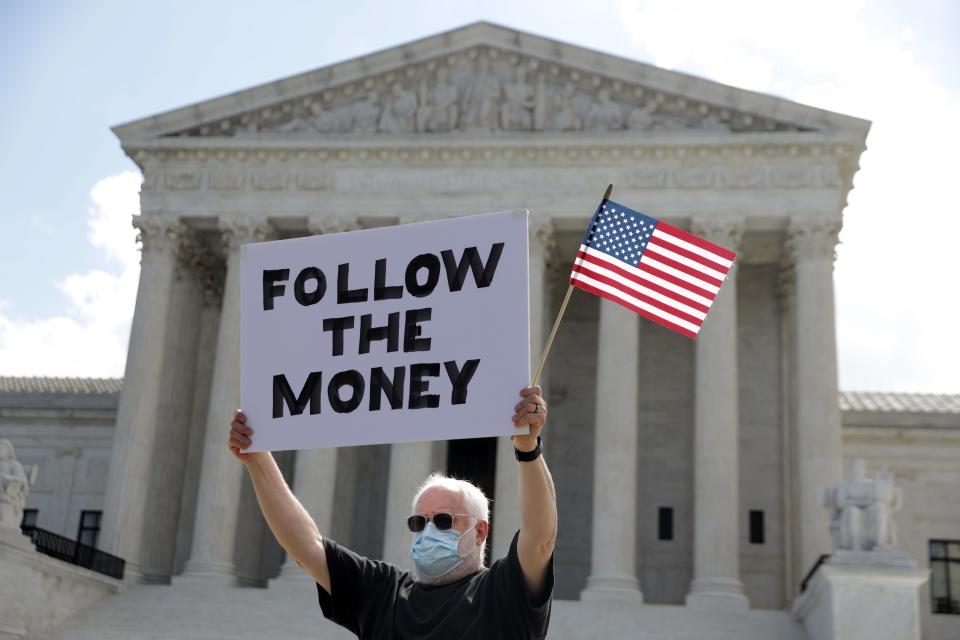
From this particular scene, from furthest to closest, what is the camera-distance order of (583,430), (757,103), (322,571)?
(583,430), (757,103), (322,571)

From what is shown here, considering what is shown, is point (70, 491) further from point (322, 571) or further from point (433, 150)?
point (322, 571)

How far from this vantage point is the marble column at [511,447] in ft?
127

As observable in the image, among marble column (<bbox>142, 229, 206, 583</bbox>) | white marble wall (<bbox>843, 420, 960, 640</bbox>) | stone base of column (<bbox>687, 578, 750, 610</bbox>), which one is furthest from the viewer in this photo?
white marble wall (<bbox>843, 420, 960, 640</bbox>)

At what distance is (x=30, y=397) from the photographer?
53438mm

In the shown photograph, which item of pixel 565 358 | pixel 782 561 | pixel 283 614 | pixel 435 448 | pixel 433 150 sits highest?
pixel 433 150

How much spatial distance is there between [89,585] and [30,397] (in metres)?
19.1

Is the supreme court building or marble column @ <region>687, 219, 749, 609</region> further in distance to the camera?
the supreme court building

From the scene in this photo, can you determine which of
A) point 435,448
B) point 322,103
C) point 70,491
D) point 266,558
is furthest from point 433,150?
point 70,491

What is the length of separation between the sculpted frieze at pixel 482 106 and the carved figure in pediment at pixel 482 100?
0.03 meters

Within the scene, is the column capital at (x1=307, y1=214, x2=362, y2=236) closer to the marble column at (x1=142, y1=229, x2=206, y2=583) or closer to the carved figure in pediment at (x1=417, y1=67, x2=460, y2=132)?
the carved figure in pediment at (x1=417, y1=67, x2=460, y2=132)

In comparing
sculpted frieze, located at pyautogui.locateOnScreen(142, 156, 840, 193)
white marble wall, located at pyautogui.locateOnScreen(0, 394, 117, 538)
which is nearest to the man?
sculpted frieze, located at pyautogui.locateOnScreen(142, 156, 840, 193)

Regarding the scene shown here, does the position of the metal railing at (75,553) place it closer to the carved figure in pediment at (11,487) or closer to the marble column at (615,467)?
the carved figure in pediment at (11,487)

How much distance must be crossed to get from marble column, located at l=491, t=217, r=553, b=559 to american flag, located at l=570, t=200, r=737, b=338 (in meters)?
26.9

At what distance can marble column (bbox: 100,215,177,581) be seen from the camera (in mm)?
40406
